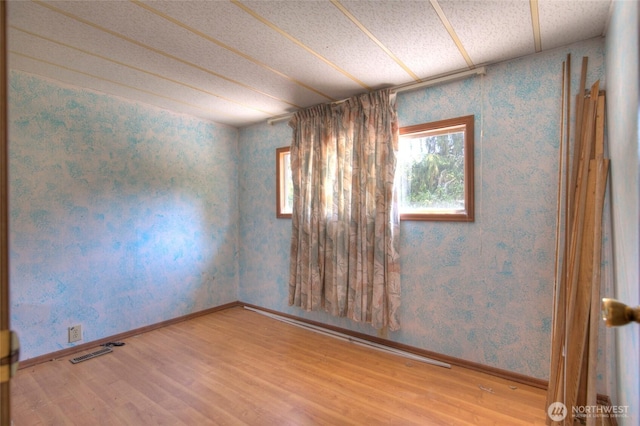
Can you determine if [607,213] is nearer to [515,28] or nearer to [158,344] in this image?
[515,28]

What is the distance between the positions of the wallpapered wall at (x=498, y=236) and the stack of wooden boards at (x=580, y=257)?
0.50 feet

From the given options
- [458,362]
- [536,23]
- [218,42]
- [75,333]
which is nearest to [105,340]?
[75,333]

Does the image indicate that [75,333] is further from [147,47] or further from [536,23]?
[536,23]

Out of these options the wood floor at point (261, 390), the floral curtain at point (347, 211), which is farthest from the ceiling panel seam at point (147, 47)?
the wood floor at point (261, 390)

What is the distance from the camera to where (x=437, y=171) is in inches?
97.4

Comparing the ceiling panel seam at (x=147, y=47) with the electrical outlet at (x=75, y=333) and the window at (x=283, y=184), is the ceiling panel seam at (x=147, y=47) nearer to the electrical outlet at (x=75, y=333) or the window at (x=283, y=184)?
the window at (x=283, y=184)

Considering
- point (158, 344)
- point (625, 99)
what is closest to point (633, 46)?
point (625, 99)

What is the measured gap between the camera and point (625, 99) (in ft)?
4.21

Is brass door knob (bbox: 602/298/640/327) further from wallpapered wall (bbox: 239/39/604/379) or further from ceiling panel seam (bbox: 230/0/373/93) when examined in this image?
ceiling panel seam (bbox: 230/0/373/93)

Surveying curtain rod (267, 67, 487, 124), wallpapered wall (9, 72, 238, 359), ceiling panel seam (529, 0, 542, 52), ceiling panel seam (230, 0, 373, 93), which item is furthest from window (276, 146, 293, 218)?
ceiling panel seam (529, 0, 542, 52)

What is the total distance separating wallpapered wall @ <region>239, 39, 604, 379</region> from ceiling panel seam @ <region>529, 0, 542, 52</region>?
5.5 inches

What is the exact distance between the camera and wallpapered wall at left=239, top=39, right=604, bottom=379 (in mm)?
2008

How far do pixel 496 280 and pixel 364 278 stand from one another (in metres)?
1.01

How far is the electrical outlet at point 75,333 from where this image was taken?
2.56m
